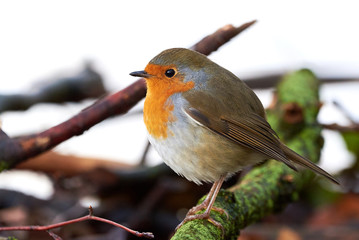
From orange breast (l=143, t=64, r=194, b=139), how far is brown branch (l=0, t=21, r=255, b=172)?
4.4 inches

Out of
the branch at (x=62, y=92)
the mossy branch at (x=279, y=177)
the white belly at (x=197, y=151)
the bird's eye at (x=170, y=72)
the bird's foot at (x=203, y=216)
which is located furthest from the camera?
the branch at (x=62, y=92)

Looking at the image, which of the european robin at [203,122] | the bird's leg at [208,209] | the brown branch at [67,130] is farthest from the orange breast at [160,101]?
the bird's leg at [208,209]

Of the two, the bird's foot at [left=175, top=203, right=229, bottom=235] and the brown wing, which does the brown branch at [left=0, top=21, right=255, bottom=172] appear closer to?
the brown wing

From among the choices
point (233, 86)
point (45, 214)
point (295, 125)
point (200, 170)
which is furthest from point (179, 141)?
point (45, 214)

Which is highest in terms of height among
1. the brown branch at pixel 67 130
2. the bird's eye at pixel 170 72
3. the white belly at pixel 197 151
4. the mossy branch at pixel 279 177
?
the bird's eye at pixel 170 72

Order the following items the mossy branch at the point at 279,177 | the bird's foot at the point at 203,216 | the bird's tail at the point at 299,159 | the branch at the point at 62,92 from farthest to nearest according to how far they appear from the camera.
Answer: the branch at the point at 62,92 → the bird's tail at the point at 299,159 → the mossy branch at the point at 279,177 → the bird's foot at the point at 203,216

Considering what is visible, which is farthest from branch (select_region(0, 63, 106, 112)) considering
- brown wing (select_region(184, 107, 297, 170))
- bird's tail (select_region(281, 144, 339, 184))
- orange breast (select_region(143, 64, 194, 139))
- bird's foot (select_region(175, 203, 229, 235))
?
bird's tail (select_region(281, 144, 339, 184))

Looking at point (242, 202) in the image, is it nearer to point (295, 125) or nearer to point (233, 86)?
point (233, 86)

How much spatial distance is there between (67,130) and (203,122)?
70 cm

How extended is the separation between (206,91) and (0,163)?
3.64 feet

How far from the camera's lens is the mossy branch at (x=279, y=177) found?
2.46 meters

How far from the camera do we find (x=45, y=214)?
12.4 ft

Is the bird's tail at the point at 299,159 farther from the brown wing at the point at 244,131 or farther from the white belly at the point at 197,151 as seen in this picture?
the white belly at the point at 197,151

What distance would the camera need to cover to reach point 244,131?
105 inches
